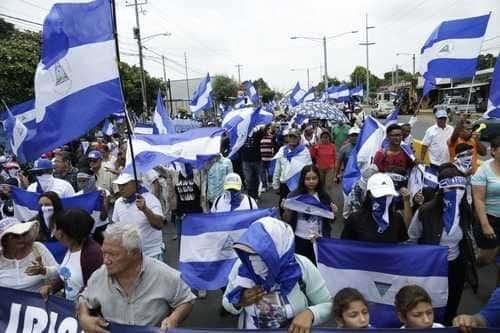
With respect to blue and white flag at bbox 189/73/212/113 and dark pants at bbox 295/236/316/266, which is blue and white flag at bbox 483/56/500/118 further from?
blue and white flag at bbox 189/73/212/113

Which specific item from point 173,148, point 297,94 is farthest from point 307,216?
point 297,94

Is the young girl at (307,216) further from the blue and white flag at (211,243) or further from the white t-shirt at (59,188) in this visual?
the white t-shirt at (59,188)

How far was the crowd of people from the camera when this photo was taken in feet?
8.58

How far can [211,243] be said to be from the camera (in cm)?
503

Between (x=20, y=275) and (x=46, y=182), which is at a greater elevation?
(x=46, y=182)

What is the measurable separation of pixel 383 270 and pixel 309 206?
3.85 feet

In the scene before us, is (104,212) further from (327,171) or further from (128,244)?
(327,171)

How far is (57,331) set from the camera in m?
3.12

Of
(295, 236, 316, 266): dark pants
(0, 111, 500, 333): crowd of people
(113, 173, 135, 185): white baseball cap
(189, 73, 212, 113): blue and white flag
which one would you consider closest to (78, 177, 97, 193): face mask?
(0, 111, 500, 333): crowd of people

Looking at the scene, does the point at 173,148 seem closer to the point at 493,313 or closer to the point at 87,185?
the point at 87,185

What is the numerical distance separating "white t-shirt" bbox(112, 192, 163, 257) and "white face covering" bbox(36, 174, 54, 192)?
5.33ft

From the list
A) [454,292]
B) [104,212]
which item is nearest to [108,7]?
[104,212]

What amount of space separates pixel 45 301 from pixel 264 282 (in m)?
A: 1.60

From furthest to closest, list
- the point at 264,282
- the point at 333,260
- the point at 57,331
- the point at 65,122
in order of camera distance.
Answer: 1. the point at 65,122
2. the point at 333,260
3. the point at 57,331
4. the point at 264,282
